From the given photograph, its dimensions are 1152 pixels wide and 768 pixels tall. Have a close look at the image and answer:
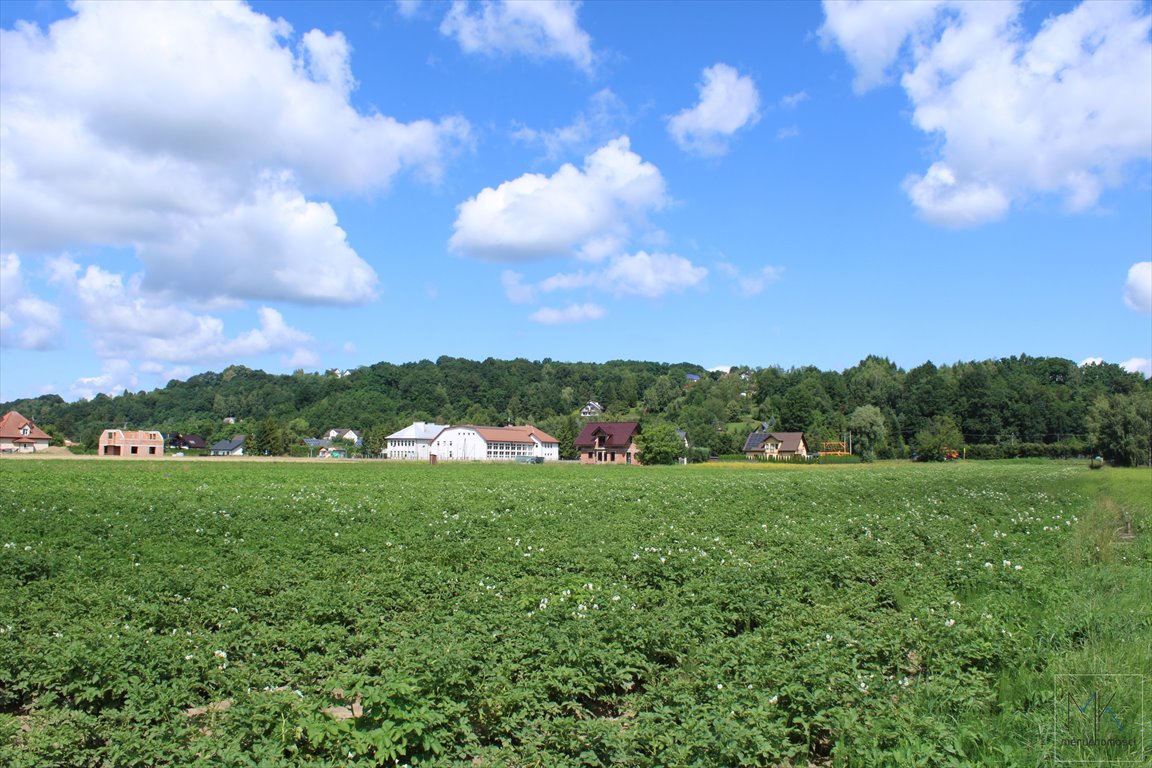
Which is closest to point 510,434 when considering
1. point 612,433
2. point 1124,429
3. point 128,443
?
point 612,433

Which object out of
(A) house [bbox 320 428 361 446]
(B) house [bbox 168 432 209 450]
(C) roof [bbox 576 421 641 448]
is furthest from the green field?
(A) house [bbox 320 428 361 446]

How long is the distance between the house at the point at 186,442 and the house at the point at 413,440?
38683 mm

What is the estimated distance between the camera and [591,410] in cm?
18700

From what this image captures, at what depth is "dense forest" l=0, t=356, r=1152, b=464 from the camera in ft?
375

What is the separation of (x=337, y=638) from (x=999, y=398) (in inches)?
5889

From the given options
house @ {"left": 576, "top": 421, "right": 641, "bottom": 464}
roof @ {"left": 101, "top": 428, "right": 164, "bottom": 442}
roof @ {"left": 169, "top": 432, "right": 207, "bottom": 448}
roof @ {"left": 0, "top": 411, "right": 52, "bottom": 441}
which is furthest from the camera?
roof @ {"left": 169, "top": 432, "right": 207, "bottom": 448}

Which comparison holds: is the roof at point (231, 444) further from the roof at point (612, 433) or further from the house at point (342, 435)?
the roof at point (612, 433)

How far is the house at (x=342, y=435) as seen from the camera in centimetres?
17710

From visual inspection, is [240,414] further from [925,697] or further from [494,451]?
[925,697]

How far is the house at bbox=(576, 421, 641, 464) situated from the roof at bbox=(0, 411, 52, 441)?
256ft

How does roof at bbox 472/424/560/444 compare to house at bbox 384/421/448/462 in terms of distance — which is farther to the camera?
house at bbox 384/421/448/462

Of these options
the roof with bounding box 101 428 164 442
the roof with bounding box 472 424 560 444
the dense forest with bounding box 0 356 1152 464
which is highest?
the dense forest with bounding box 0 356 1152 464

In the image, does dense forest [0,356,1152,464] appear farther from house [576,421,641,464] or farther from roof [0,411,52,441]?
house [576,421,641,464]

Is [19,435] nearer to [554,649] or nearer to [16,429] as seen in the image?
[16,429]
